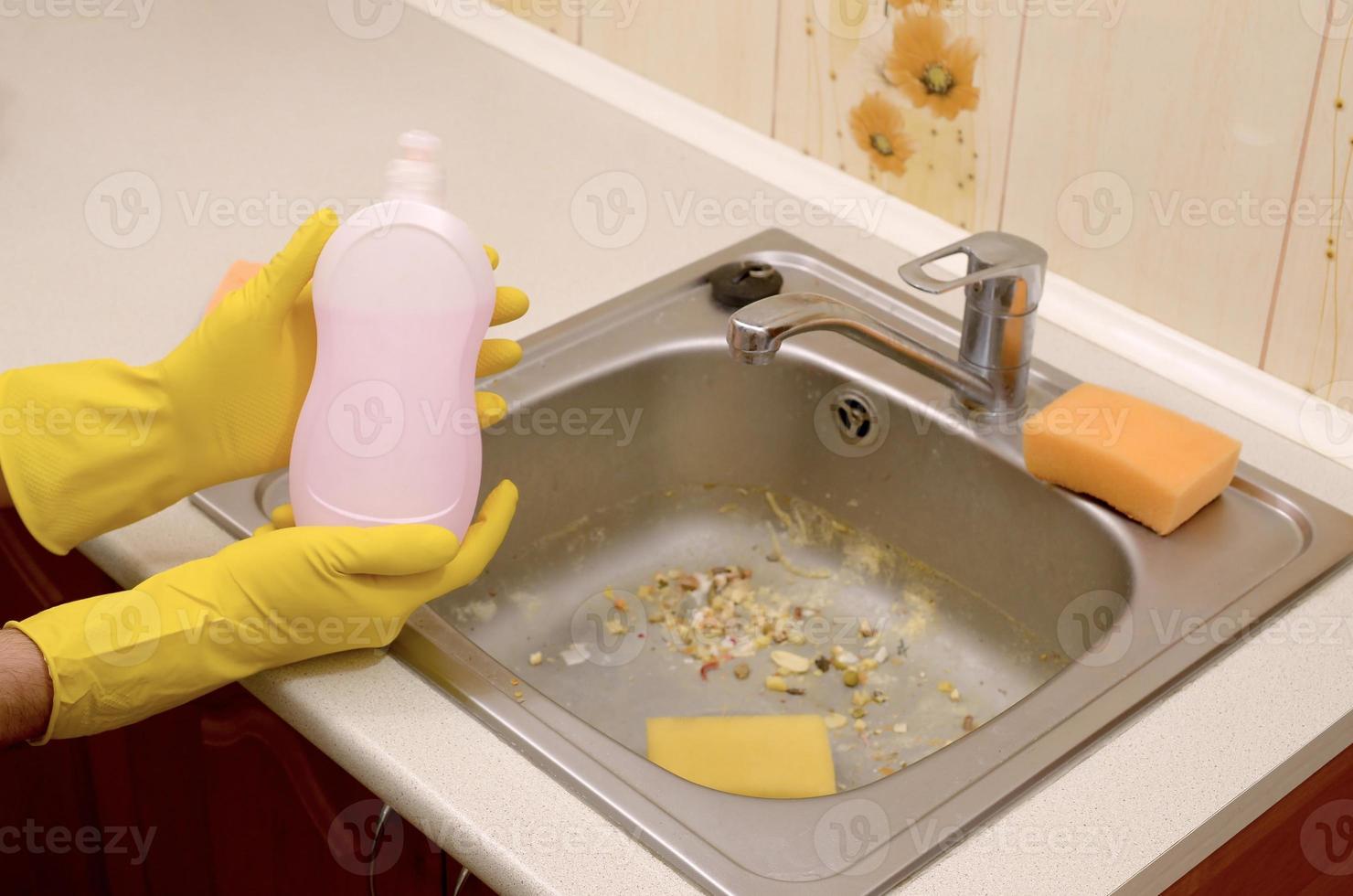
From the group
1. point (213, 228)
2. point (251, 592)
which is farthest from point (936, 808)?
point (213, 228)

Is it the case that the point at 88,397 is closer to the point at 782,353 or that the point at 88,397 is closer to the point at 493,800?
the point at 493,800

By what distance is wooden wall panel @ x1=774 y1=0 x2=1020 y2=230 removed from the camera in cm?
133

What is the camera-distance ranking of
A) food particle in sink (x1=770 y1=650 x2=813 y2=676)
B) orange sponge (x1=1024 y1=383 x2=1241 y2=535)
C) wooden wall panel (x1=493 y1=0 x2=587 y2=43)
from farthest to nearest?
wooden wall panel (x1=493 y1=0 x2=587 y2=43), food particle in sink (x1=770 y1=650 x2=813 y2=676), orange sponge (x1=1024 y1=383 x2=1241 y2=535)

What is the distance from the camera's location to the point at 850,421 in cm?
134

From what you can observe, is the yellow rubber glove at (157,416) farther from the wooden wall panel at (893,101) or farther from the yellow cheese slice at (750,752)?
the wooden wall panel at (893,101)

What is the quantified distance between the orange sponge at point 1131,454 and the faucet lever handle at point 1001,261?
0.10 meters

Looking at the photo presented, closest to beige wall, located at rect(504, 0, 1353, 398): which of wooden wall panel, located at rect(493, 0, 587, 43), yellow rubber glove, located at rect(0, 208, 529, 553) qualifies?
wooden wall panel, located at rect(493, 0, 587, 43)

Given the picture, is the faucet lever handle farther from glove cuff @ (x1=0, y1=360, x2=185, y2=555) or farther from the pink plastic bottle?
glove cuff @ (x1=0, y1=360, x2=185, y2=555)

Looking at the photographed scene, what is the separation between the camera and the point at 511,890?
85 centimetres

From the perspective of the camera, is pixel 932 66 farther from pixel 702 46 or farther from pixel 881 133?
pixel 702 46

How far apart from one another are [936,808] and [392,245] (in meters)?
0.48

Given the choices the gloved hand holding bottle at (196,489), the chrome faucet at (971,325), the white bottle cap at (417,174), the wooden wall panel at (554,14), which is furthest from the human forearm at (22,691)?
the wooden wall panel at (554,14)

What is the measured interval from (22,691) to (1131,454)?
0.79 metres

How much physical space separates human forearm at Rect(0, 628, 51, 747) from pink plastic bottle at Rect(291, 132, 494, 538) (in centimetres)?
19
